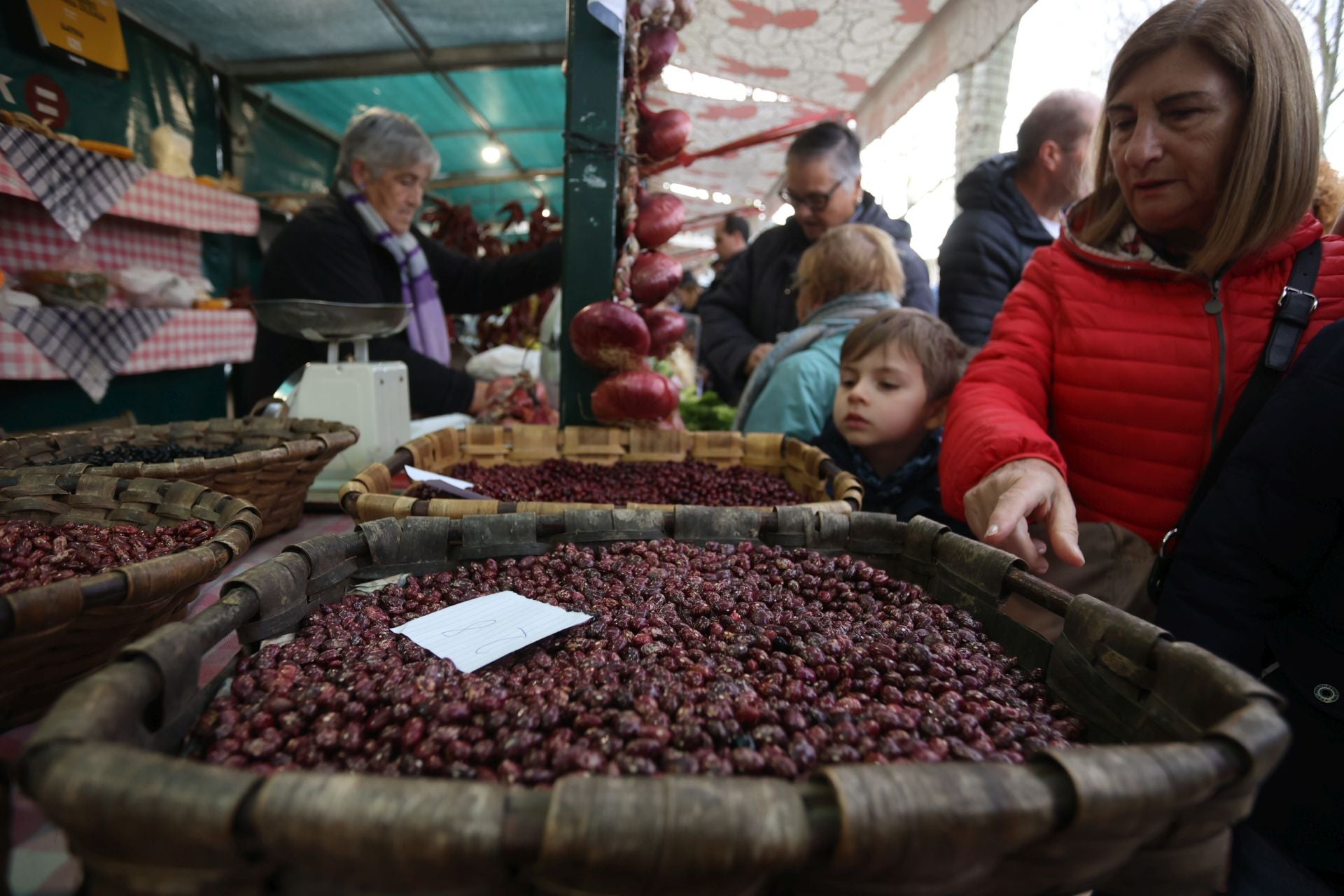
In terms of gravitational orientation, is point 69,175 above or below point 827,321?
above

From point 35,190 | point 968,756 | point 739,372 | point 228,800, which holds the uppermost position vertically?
point 35,190

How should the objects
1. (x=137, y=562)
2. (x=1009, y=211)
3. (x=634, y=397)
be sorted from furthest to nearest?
(x=1009, y=211), (x=634, y=397), (x=137, y=562)

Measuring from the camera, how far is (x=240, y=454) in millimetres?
1474

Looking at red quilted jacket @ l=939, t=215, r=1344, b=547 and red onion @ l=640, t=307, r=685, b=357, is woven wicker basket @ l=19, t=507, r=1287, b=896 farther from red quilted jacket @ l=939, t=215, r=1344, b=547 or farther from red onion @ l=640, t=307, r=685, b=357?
red onion @ l=640, t=307, r=685, b=357

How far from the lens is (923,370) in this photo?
6.56ft

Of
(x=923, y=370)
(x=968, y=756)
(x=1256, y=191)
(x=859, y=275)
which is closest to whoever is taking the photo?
(x=968, y=756)

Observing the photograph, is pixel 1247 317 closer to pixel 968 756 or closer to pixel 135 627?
pixel 968 756

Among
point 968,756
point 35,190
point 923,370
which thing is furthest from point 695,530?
point 35,190

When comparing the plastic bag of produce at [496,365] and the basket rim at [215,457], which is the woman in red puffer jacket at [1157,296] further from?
the plastic bag of produce at [496,365]

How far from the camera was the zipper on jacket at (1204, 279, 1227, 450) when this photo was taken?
4.30ft

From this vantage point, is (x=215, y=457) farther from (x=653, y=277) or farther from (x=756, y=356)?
(x=756, y=356)

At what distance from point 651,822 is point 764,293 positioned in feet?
9.51

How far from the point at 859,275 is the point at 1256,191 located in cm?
123

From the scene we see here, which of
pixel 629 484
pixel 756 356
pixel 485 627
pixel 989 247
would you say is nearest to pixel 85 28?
pixel 756 356
